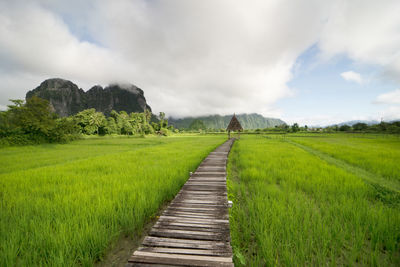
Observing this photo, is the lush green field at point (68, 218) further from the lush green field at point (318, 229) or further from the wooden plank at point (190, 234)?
the lush green field at point (318, 229)

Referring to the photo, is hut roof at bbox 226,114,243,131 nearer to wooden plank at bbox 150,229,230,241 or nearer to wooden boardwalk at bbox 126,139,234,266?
wooden boardwalk at bbox 126,139,234,266

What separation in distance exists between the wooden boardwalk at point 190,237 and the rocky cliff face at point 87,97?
131213 mm

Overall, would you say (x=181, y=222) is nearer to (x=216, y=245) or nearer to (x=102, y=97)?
(x=216, y=245)

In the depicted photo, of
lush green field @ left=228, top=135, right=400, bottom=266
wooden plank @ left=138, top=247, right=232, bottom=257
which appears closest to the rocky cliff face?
wooden plank @ left=138, top=247, right=232, bottom=257

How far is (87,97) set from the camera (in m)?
123

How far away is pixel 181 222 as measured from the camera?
7.94ft

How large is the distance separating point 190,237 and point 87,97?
162 m

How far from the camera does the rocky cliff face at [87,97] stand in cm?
9949

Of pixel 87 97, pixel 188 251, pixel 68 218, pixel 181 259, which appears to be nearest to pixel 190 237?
pixel 188 251

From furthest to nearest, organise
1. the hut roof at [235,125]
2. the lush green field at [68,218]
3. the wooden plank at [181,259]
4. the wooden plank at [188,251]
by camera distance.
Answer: the hut roof at [235,125] → the lush green field at [68,218] → the wooden plank at [188,251] → the wooden plank at [181,259]

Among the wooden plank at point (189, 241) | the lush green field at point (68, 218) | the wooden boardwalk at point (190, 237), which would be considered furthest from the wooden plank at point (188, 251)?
the lush green field at point (68, 218)

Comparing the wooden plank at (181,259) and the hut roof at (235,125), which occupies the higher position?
the hut roof at (235,125)

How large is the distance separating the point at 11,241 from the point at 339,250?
486 centimetres

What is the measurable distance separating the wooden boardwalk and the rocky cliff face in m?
131
